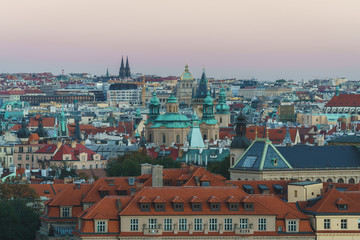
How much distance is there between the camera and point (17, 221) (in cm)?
6669

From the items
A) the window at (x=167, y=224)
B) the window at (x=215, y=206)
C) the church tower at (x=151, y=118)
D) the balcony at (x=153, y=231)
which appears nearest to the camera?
the balcony at (x=153, y=231)

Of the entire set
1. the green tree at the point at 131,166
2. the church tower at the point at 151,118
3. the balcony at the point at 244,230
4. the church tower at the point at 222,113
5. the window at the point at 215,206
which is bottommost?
the church tower at the point at 222,113

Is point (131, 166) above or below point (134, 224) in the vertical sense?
below

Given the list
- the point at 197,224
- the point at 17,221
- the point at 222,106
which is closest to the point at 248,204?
the point at 197,224

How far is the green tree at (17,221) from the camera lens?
6594 cm

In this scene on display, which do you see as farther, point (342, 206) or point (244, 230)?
point (342, 206)

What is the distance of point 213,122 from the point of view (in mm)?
160875

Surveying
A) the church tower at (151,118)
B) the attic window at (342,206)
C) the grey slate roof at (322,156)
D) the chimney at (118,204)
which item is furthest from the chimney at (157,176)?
the church tower at (151,118)

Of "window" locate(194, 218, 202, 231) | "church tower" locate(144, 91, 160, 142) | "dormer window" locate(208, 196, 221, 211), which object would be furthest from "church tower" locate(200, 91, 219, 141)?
"window" locate(194, 218, 202, 231)

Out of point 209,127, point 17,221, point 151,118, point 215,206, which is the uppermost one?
point 215,206

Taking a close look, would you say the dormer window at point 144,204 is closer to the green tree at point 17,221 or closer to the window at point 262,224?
the window at point 262,224

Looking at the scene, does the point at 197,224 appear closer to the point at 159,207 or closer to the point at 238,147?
the point at 159,207

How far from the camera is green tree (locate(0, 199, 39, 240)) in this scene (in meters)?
65.9

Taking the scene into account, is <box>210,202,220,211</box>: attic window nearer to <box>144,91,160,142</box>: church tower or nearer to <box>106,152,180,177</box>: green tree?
<box>106,152,180,177</box>: green tree
